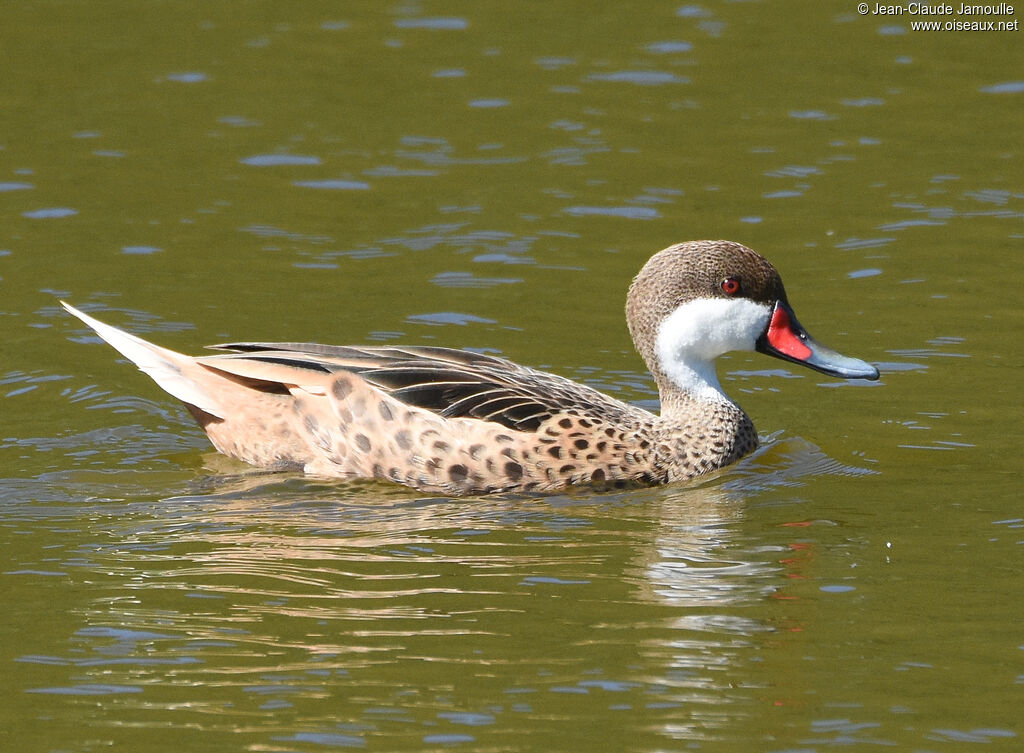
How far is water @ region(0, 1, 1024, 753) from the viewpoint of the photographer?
6.83 m

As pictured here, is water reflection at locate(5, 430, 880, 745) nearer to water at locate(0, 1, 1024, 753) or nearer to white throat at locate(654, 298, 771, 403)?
water at locate(0, 1, 1024, 753)

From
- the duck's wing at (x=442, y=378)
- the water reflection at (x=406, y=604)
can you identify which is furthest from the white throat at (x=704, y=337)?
the water reflection at (x=406, y=604)

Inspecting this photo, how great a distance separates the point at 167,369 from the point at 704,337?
2.94 metres

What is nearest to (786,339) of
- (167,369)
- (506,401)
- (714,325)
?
(714,325)

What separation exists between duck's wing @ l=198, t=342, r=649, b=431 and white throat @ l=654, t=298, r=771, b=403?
0.32 m

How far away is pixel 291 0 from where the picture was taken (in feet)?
56.4

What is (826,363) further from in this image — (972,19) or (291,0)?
(291,0)

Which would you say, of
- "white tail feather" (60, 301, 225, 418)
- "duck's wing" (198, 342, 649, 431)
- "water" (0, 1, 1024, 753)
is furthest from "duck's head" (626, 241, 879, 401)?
"white tail feather" (60, 301, 225, 418)

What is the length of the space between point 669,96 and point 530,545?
306 inches

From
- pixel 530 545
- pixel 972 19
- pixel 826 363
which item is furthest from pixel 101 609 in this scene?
pixel 972 19

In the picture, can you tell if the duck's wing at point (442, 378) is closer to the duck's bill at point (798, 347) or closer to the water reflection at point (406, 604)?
the water reflection at point (406, 604)

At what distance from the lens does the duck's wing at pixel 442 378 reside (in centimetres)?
952

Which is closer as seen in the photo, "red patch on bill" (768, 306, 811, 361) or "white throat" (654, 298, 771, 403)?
"white throat" (654, 298, 771, 403)

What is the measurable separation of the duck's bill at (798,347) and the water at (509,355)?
52 centimetres
